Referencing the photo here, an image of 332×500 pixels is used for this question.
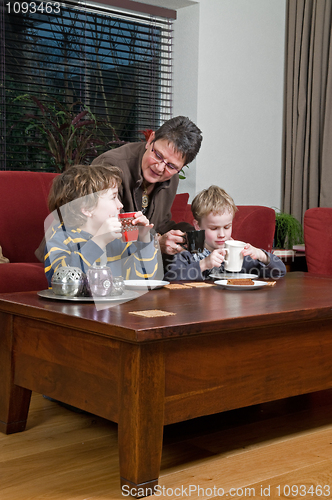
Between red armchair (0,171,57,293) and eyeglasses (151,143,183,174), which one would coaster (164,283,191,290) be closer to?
eyeglasses (151,143,183,174)

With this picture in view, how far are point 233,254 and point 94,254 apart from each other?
45cm

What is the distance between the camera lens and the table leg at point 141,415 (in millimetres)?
1159

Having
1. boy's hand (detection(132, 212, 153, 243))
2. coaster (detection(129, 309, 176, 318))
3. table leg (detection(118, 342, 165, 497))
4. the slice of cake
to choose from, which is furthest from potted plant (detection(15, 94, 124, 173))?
table leg (detection(118, 342, 165, 497))

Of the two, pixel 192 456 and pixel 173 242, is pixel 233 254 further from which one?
pixel 192 456

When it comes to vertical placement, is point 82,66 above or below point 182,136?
above

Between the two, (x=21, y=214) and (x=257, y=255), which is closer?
(x=257, y=255)

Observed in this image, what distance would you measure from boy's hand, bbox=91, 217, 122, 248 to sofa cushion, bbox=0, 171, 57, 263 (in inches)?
24.5

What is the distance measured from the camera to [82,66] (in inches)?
142

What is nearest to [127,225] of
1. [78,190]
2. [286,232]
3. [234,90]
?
[78,190]

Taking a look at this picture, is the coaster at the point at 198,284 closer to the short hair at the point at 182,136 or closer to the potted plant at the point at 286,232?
the short hair at the point at 182,136

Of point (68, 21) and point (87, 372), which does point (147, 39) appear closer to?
point (68, 21)

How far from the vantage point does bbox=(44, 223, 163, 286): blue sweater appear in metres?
1.66

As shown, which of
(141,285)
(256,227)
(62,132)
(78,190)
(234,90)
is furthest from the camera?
(234,90)

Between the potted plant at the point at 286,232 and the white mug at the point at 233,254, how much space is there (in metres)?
1.79
